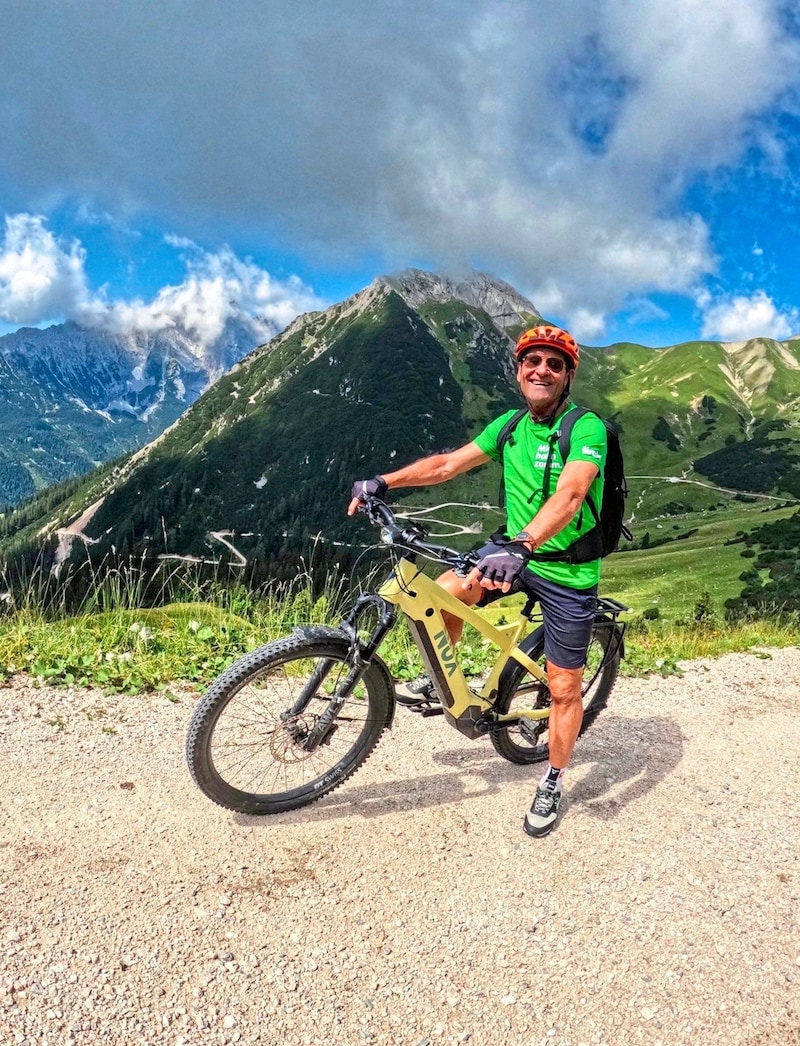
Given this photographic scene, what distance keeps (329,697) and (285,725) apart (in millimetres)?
432

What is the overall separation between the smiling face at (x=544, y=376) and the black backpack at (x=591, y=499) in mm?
199

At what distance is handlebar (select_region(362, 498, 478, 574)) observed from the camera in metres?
5.24

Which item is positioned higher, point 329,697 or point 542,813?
point 329,697

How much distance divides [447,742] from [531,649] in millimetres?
1561

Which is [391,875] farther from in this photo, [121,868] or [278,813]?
[121,868]

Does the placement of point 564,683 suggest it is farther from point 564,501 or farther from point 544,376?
point 544,376

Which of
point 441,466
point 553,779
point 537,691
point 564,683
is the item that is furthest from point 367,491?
point 553,779

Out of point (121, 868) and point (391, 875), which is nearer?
point (121, 868)

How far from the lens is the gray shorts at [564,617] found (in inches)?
222

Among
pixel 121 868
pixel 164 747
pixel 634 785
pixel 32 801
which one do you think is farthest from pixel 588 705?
pixel 32 801

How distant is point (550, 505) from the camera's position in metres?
5.07

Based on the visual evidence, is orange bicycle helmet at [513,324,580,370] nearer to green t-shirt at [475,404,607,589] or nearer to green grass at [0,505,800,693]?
green t-shirt at [475,404,607,589]

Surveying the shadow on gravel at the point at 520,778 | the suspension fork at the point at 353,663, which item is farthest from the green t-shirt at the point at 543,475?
the shadow on gravel at the point at 520,778

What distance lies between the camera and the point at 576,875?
16.4 ft
